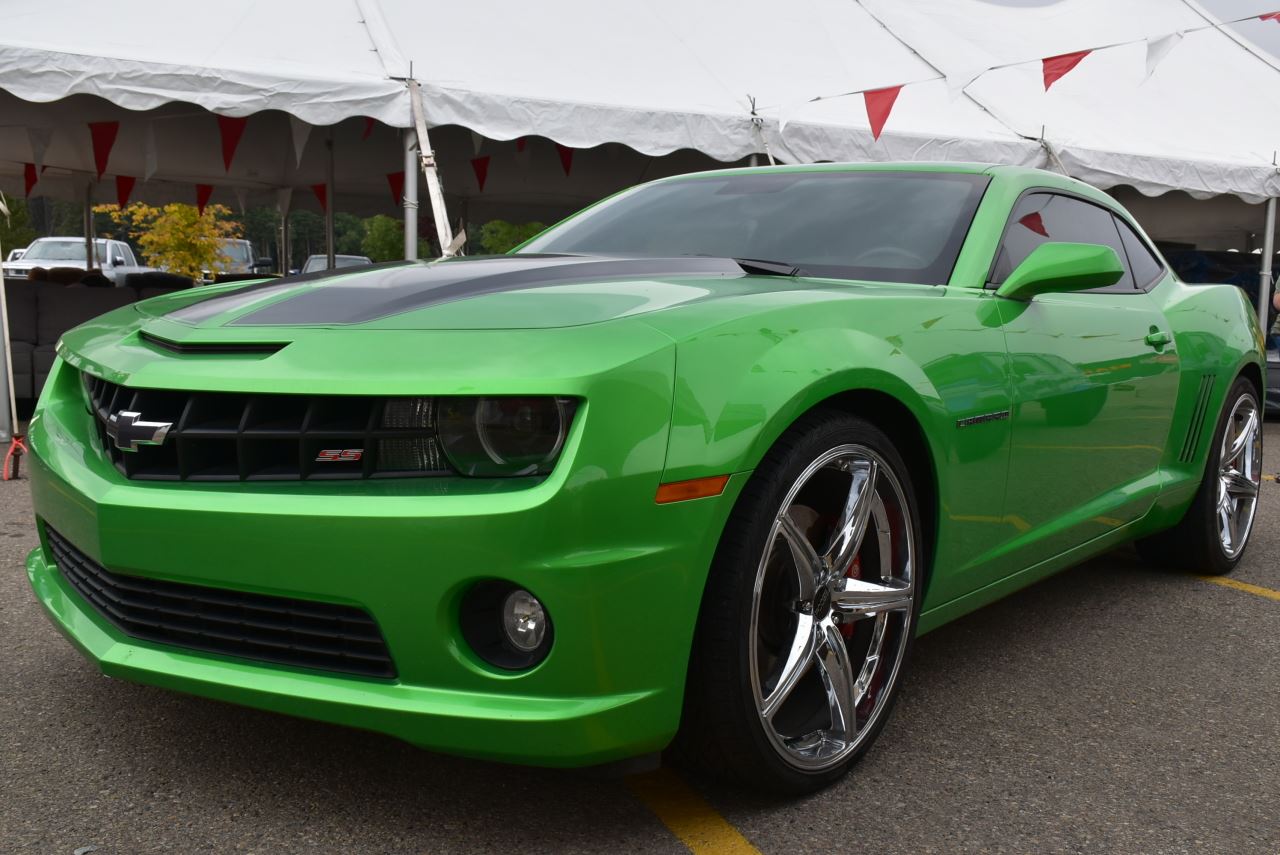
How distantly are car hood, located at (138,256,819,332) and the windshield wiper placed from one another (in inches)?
1.3

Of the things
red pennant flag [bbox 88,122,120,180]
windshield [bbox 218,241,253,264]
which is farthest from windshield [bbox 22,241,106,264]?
red pennant flag [bbox 88,122,120,180]

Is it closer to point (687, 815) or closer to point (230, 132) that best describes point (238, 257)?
point (230, 132)

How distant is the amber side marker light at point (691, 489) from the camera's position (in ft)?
5.88

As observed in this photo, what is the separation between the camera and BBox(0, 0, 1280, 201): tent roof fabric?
693cm

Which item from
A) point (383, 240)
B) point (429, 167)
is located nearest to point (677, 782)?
point (429, 167)

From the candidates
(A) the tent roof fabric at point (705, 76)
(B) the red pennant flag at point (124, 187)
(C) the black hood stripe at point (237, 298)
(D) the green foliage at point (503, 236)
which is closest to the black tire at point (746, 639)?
(C) the black hood stripe at point (237, 298)

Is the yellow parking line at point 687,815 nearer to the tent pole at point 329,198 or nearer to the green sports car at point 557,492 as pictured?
the green sports car at point 557,492

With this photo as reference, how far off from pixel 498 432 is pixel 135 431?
63cm

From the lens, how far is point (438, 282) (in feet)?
7.67

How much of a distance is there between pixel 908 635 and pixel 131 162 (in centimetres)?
1328

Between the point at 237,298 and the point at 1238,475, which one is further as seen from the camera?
the point at 1238,475

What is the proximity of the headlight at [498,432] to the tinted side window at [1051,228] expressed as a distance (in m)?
1.46

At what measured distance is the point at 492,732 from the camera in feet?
5.82

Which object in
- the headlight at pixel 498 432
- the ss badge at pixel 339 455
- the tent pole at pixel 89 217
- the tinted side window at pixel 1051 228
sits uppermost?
the tinted side window at pixel 1051 228
